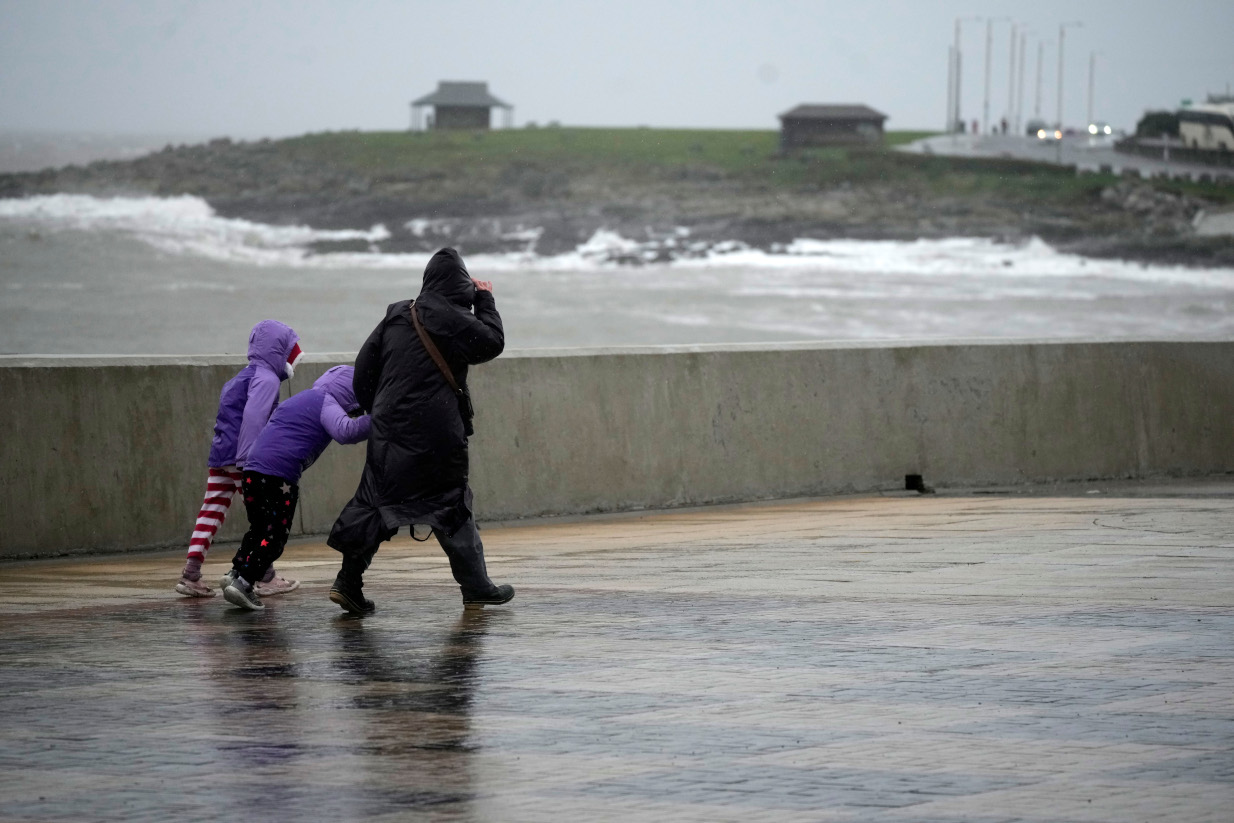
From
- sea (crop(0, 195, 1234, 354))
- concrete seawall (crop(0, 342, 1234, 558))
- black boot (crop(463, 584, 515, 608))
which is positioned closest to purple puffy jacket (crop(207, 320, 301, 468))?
black boot (crop(463, 584, 515, 608))

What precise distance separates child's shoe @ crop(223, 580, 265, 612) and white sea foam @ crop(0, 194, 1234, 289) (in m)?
108

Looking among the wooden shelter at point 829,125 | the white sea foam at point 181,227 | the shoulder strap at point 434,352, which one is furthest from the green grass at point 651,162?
the shoulder strap at point 434,352

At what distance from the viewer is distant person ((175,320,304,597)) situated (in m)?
9.01

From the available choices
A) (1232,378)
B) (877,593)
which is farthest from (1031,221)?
(877,593)

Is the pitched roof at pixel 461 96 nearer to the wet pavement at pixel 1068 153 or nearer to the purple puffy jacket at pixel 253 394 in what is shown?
the wet pavement at pixel 1068 153

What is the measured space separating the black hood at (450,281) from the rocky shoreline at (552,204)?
113799 millimetres

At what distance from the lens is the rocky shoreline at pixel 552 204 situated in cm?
12319

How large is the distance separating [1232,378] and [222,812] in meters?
12.7

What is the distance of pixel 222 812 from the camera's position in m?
4.67

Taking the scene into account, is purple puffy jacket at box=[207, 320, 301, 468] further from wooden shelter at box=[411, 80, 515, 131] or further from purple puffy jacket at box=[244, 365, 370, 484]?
wooden shelter at box=[411, 80, 515, 131]

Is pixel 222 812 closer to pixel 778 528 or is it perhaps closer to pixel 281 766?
pixel 281 766

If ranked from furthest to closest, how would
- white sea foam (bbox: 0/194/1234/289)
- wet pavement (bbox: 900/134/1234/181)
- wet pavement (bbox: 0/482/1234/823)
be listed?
1. white sea foam (bbox: 0/194/1234/289)
2. wet pavement (bbox: 900/134/1234/181)
3. wet pavement (bbox: 0/482/1234/823)

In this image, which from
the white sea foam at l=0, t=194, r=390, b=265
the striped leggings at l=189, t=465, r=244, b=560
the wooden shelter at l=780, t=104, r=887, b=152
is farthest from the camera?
the wooden shelter at l=780, t=104, r=887, b=152

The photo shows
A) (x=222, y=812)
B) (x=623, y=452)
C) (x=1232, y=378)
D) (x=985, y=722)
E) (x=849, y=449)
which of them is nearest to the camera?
(x=222, y=812)
